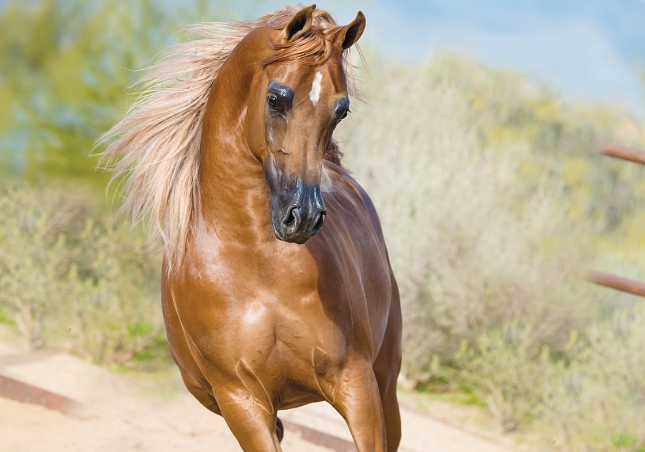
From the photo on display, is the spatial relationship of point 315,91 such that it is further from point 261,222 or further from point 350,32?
point 261,222

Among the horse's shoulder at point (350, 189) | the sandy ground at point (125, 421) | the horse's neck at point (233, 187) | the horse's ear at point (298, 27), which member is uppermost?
the horse's ear at point (298, 27)

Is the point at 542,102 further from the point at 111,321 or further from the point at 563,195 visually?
the point at 111,321

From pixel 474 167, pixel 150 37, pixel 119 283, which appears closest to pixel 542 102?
pixel 474 167

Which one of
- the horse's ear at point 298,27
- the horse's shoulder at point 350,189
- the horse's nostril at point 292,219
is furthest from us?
the horse's shoulder at point 350,189

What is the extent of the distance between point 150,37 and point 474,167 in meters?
3.44

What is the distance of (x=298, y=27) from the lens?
2.30 meters

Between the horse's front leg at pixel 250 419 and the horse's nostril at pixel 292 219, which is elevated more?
the horse's nostril at pixel 292 219

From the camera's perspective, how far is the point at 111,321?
22.5 ft

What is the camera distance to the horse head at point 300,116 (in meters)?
2.19

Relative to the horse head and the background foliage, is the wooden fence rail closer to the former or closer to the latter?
the background foliage

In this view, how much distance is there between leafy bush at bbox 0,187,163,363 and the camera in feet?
22.3

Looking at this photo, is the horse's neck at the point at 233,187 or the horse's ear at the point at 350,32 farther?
the horse's neck at the point at 233,187

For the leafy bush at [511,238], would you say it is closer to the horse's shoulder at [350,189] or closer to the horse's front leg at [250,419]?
the horse's shoulder at [350,189]

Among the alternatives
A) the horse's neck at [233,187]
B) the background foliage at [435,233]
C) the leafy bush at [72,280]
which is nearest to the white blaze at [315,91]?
the horse's neck at [233,187]
